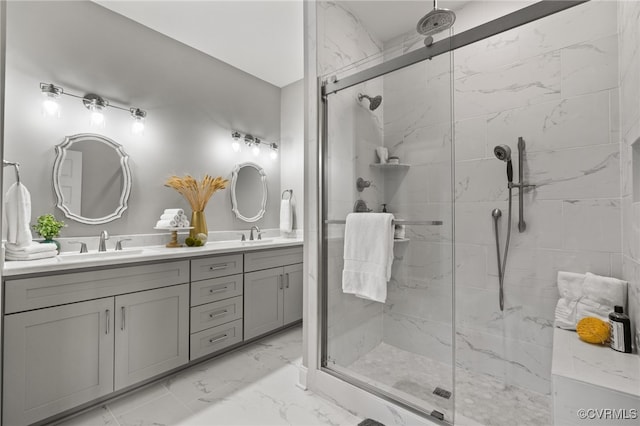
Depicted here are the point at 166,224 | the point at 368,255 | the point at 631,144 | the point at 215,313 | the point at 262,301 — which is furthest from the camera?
the point at 262,301

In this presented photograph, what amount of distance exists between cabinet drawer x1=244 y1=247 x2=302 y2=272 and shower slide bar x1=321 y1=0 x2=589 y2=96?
4.79 feet

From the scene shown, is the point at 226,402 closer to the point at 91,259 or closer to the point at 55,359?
the point at 55,359

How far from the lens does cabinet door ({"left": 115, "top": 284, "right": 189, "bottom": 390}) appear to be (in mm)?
1780

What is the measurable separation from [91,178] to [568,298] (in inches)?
129

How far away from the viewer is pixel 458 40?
142cm

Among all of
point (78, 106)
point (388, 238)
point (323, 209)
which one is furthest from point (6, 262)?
point (388, 238)

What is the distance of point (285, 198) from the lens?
3.57 meters

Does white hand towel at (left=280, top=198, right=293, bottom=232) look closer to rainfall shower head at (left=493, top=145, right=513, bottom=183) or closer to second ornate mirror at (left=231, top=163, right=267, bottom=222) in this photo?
second ornate mirror at (left=231, top=163, right=267, bottom=222)

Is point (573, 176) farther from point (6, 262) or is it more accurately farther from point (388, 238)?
point (6, 262)

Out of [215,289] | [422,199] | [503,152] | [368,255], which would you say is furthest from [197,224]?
[503,152]

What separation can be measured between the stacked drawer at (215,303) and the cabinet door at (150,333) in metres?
0.08

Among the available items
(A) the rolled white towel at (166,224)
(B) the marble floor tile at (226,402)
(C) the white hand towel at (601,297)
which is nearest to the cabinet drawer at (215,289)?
(B) the marble floor tile at (226,402)

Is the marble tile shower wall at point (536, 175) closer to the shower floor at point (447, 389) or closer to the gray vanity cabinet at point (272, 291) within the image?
the shower floor at point (447, 389)

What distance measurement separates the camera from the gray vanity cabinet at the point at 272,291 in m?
2.53
